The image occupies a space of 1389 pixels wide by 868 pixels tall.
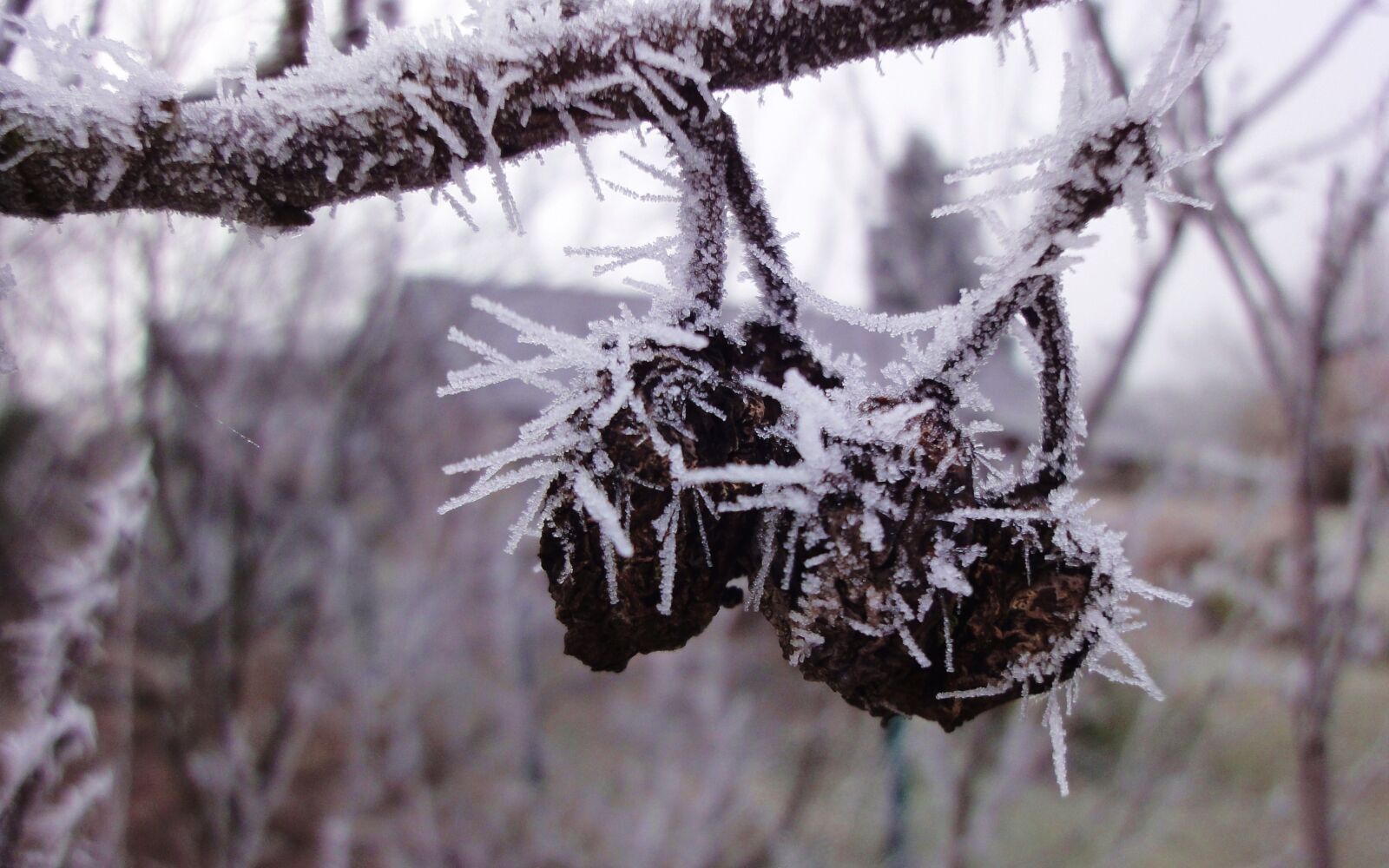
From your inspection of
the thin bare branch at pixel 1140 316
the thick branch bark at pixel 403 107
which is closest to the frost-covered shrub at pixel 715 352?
the thick branch bark at pixel 403 107

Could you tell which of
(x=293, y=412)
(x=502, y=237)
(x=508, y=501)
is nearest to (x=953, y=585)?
(x=502, y=237)

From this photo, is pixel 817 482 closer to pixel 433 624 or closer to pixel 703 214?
pixel 703 214

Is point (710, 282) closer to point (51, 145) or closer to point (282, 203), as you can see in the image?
point (282, 203)

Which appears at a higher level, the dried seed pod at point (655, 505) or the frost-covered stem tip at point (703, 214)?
the frost-covered stem tip at point (703, 214)

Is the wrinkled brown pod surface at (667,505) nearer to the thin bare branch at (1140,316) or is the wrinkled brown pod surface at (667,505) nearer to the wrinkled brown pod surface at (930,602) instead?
the wrinkled brown pod surface at (930,602)

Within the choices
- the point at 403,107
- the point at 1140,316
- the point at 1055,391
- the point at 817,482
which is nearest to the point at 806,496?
the point at 817,482
